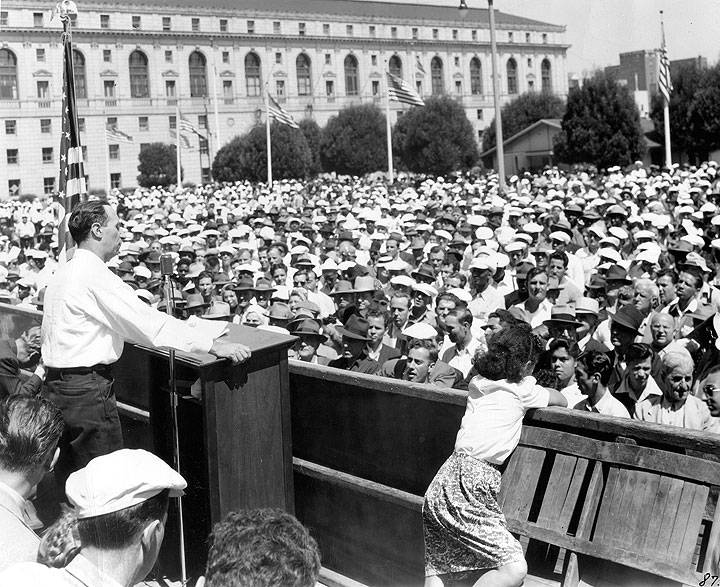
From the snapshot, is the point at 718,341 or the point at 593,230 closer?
the point at 718,341

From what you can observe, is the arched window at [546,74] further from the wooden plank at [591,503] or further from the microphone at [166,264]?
the wooden plank at [591,503]

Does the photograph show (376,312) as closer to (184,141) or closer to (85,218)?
(85,218)

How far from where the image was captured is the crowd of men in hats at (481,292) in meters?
6.87

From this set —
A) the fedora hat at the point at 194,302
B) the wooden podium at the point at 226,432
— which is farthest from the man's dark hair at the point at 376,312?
the wooden podium at the point at 226,432

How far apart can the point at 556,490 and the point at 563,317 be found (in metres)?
4.45

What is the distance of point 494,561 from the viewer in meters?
4.14

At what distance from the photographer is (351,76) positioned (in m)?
106

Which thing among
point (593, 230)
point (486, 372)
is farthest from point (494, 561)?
point (593, 230)

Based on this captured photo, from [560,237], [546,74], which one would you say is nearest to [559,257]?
[560,237]

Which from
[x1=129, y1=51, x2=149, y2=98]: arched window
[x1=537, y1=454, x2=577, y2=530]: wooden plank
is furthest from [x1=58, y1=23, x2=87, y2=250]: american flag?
[x1=129, y1=51, x2=149, y2=98]: arched window

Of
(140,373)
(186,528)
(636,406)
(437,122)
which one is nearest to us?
(186,528)

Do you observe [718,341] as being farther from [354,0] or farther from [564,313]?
[354,0]

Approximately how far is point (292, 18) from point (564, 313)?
317 ft

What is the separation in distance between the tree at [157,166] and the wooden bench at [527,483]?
2969 inches
